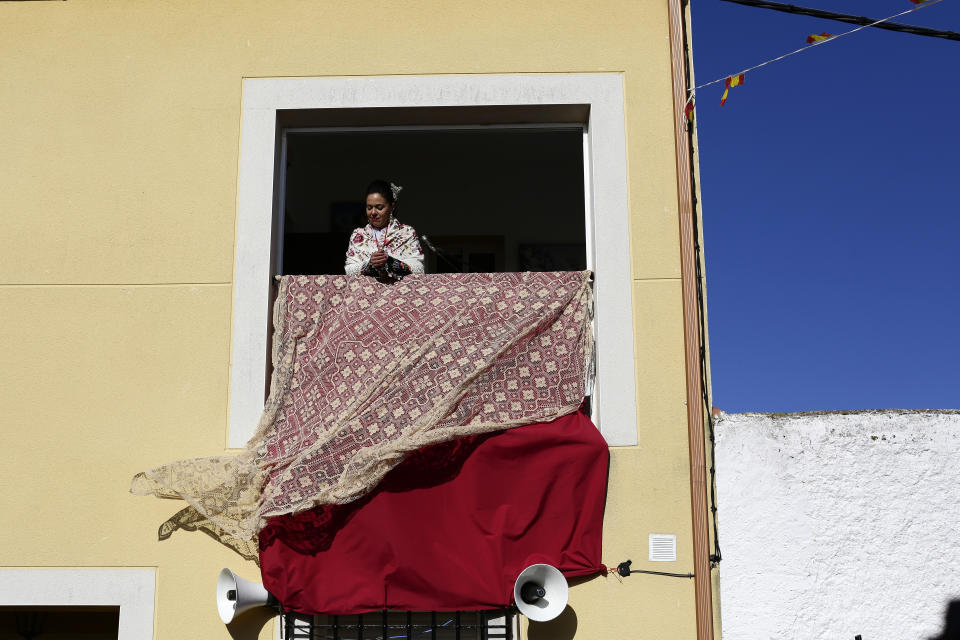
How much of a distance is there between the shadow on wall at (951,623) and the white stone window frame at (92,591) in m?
4.00

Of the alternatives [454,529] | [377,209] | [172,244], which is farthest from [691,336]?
[172,244]

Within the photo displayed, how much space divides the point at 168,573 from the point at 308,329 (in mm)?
1451

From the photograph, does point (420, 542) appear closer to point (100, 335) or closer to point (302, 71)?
point (100, 335)

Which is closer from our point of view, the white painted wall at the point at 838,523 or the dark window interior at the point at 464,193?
the white painted wall at the point at 838,523

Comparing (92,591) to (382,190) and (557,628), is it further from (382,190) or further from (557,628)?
(382,190)

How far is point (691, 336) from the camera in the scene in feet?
17.7

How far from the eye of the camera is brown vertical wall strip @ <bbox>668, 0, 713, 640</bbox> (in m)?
5.12

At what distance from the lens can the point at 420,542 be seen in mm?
5059

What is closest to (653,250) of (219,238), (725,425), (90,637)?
(725,425)

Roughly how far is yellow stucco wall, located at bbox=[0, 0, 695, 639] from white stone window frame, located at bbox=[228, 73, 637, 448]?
7 centimetres

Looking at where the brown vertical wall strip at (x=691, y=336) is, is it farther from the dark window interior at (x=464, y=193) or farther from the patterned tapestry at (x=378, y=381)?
the dark window interior at (x=464, y=193)

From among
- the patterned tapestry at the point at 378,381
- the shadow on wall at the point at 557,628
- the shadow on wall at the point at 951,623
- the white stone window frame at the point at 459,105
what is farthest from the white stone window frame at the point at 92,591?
the shadow on wall at the point at 951,623

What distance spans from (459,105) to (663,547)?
104 inches

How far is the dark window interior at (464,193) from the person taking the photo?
8133 mm
